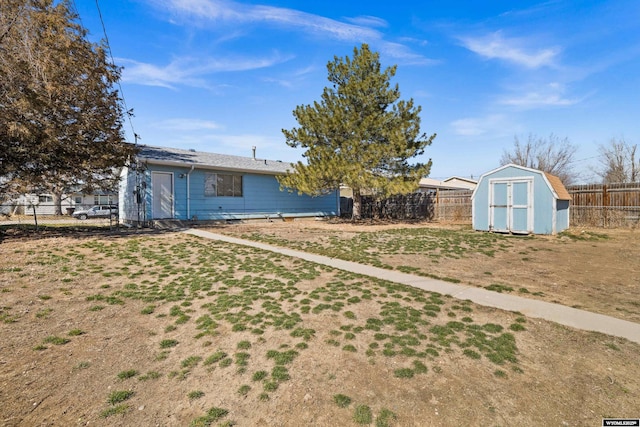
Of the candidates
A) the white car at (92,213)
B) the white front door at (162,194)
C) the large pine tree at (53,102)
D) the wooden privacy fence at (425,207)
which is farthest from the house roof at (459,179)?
the white car at (92,213)

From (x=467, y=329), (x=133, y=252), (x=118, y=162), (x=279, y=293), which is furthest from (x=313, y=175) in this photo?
(x=467, y=329)

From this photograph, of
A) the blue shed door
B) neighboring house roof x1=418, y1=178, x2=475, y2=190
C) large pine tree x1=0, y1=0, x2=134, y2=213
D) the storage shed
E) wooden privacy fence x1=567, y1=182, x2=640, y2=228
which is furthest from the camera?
neighboring house roof x1=418, y1=178, x2=475, y2=190

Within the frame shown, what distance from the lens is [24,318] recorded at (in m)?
4.14

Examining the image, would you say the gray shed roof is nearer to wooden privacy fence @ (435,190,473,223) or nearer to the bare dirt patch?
wooden privacy fence @ (435,190,473,223)

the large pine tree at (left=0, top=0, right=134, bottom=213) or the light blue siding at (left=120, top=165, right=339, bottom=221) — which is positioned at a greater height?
the large pine tree at (left=0, top=0, right=134, bottom=213)

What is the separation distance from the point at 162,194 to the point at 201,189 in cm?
182

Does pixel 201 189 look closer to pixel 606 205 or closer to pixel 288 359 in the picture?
pixel 288 359

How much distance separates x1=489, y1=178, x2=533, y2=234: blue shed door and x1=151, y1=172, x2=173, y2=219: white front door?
14006 mm

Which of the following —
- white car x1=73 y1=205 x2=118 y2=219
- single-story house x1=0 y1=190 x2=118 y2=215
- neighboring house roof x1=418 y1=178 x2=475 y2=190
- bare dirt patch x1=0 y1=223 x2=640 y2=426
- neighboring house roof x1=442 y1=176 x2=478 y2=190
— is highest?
neighboring house roof x1=442 y1=176 x2=478 y2=190

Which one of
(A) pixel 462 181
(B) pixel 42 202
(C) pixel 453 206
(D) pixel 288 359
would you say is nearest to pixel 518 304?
(D) pixel 288 359

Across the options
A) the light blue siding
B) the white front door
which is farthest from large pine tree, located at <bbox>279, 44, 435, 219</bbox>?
the white front door

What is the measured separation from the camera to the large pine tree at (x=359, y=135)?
51.1 feet

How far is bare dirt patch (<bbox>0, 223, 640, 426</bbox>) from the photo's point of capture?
2480 mm

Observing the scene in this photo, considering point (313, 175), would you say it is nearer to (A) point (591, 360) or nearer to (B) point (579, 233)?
(B) point (579, 233)
